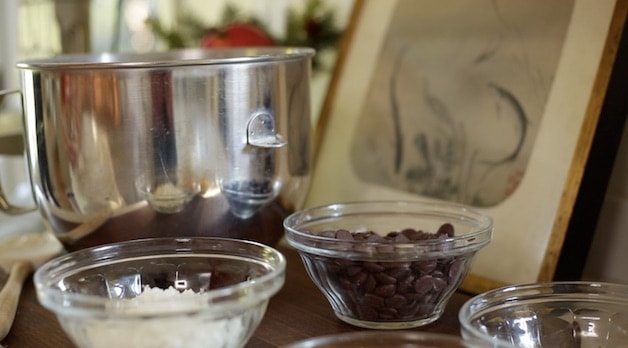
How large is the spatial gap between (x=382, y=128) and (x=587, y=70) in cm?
21

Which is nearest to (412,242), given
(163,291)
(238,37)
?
(163,291)

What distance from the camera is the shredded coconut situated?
427mm

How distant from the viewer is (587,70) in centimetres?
61

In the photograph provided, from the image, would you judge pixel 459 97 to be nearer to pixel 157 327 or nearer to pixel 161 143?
pixel 161 143

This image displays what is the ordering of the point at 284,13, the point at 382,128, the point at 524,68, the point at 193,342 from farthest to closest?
the point at 284,13 < the point at 382,128 < the point at 524,68 < the point at 193,342

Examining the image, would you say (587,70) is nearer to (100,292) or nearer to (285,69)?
(285,69)

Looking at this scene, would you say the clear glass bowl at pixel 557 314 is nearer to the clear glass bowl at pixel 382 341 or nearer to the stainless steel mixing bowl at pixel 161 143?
the clear glass bowl at pixel 382 341

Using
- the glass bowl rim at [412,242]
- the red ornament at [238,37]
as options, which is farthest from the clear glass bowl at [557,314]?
the red ornament at [238,37]

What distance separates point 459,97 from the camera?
2.31 feet

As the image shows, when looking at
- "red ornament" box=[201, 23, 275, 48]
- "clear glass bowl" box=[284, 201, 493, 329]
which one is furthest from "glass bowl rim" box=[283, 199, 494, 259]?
"red ornament" box=[201, 23, 275, 48]

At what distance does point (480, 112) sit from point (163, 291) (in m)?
0.32

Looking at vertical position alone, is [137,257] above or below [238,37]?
below

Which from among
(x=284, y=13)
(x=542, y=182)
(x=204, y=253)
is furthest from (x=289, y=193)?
(x=284, y=13)

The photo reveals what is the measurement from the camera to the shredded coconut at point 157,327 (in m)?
0.43
